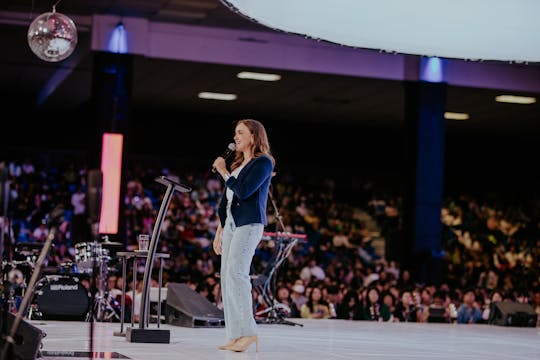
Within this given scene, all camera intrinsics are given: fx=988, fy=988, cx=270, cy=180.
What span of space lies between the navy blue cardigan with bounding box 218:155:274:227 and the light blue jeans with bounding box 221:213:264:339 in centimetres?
6

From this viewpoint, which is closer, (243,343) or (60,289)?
(243,343)

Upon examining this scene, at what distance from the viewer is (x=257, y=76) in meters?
17.8

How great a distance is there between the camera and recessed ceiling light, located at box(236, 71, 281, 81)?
17562 millimetres

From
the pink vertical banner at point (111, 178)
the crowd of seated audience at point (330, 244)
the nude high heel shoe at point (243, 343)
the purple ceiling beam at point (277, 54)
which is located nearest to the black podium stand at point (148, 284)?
the nude high heel shoe at point (243, 343)

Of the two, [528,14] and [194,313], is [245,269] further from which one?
[528,14]

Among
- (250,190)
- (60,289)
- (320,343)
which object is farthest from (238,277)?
(60,289)

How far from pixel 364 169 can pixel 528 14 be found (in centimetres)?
1601

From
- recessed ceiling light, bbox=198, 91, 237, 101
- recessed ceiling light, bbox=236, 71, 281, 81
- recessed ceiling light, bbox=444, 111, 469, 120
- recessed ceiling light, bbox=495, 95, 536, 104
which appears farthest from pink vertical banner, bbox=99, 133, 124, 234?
recessed ceiling light, bbox=444, 111, 469, 120

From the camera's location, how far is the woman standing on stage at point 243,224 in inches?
251

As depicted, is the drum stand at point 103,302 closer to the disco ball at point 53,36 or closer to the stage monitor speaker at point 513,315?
the disco ball at point 53,36

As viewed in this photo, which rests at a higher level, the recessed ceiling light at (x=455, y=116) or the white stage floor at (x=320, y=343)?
the recessed ceiling light at (x=455, y=116)

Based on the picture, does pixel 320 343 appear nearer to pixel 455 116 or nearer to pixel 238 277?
pixel 238 277

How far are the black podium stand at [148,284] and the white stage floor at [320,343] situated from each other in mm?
93

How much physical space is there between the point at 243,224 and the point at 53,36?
3.25m
